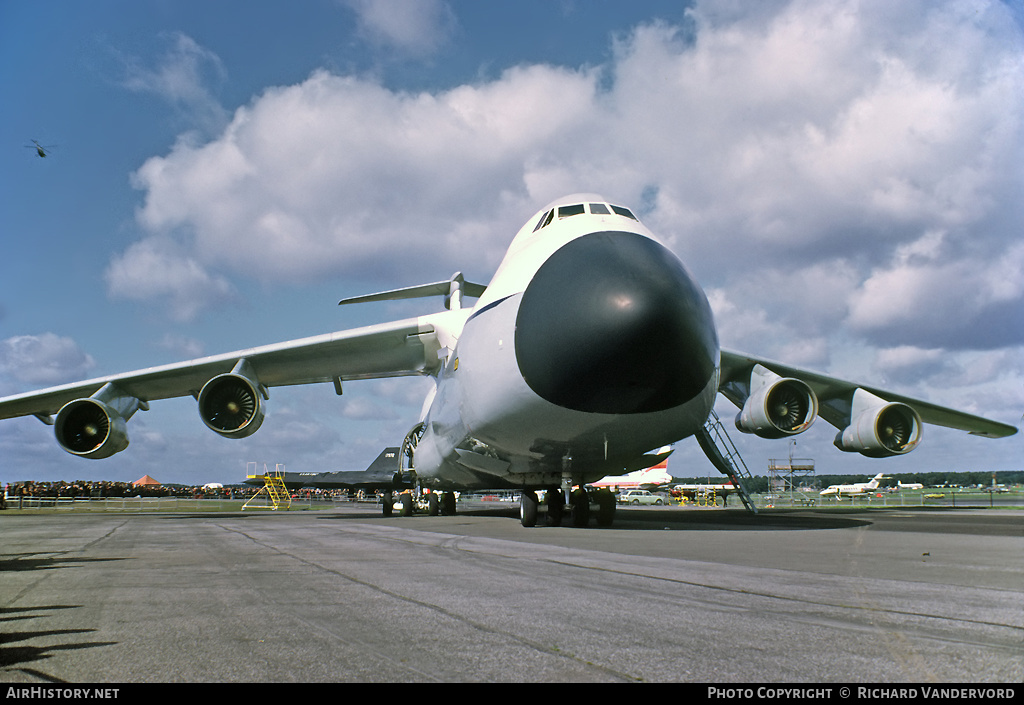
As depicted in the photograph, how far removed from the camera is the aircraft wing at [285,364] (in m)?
15.4

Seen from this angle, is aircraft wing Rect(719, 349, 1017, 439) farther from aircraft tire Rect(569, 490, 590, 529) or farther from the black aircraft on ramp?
the black aircraft on ramp

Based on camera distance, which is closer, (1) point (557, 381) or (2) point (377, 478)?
(1) point (557, 381)

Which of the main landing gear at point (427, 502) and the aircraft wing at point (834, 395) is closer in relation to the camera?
the aircraft wing at point (834, 395)

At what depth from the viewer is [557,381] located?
28.1ft

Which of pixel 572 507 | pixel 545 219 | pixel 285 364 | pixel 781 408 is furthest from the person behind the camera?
pixel 285 364

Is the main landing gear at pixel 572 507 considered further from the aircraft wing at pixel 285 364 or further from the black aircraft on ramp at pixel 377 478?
the black aircraft on ramp at pixel 377 478

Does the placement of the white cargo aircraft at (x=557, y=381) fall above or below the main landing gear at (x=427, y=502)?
above

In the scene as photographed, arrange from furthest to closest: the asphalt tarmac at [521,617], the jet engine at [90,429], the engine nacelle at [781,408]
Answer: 1. the jet engine at [90,429]
2. the engine nacelle at [781,408]
3. the asphalt tarmac at [521,617]

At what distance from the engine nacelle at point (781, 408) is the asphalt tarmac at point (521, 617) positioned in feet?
17.9

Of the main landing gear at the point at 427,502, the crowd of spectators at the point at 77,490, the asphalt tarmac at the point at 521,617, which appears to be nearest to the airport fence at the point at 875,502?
the main landing gear at the point at 427,502

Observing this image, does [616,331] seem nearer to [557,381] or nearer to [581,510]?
[557,381]


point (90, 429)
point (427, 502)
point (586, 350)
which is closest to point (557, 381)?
point (586, 350)

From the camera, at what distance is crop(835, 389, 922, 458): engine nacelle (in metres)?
13.7

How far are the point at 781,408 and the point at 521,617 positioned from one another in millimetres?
10315
